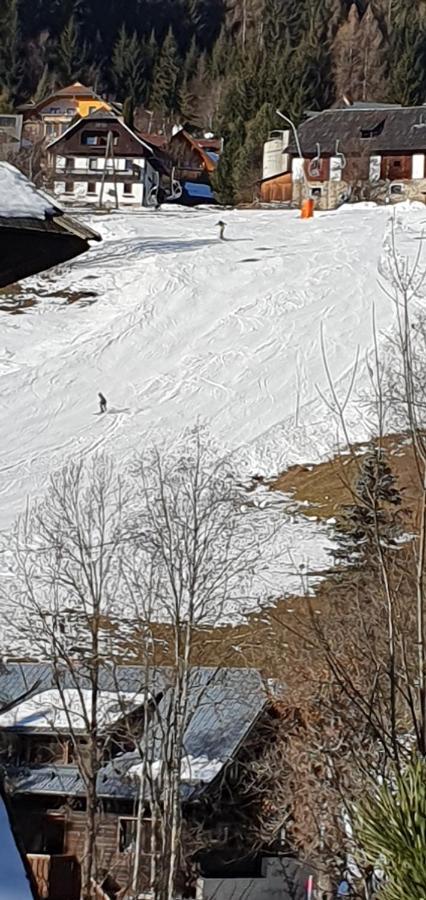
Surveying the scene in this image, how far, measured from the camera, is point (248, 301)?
45.1m

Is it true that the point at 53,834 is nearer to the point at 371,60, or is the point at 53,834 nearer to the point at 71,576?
the point at 71,576

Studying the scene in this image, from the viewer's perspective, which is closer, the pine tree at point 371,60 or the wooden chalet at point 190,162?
the wooden chalet at point 190,162

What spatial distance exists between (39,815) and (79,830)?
754 millimetres

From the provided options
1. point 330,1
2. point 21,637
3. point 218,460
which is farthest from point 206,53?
point 21,637

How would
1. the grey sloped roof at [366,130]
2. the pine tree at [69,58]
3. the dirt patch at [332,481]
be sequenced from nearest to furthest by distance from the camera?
the dirt patch at [332,481] → the grey sloped roof at [366,130] → the pine tree at [69,58]

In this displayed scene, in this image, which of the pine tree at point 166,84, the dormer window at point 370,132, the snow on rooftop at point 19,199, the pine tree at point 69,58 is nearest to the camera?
the snow on rooftop at point 19,199

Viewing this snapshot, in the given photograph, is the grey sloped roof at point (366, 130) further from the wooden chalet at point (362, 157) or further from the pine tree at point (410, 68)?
the pine tree at point (410, 68)

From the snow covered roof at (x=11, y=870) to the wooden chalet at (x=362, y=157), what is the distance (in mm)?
66250

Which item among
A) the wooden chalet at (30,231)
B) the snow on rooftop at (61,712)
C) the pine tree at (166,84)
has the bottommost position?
the snow on rooftop at (61,712)

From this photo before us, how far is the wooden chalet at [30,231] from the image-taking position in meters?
3.98

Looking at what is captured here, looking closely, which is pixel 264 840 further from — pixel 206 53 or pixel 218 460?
pixel 206 53

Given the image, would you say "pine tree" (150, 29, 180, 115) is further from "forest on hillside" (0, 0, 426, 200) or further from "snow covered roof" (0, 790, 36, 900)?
"snow covered roof" (0, 790, 36, 900)

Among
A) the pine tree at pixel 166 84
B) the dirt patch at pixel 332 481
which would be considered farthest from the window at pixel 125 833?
the pine tree at pixel 166 84

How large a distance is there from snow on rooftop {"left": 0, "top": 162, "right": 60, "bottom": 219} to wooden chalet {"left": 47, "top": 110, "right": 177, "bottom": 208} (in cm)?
7473
